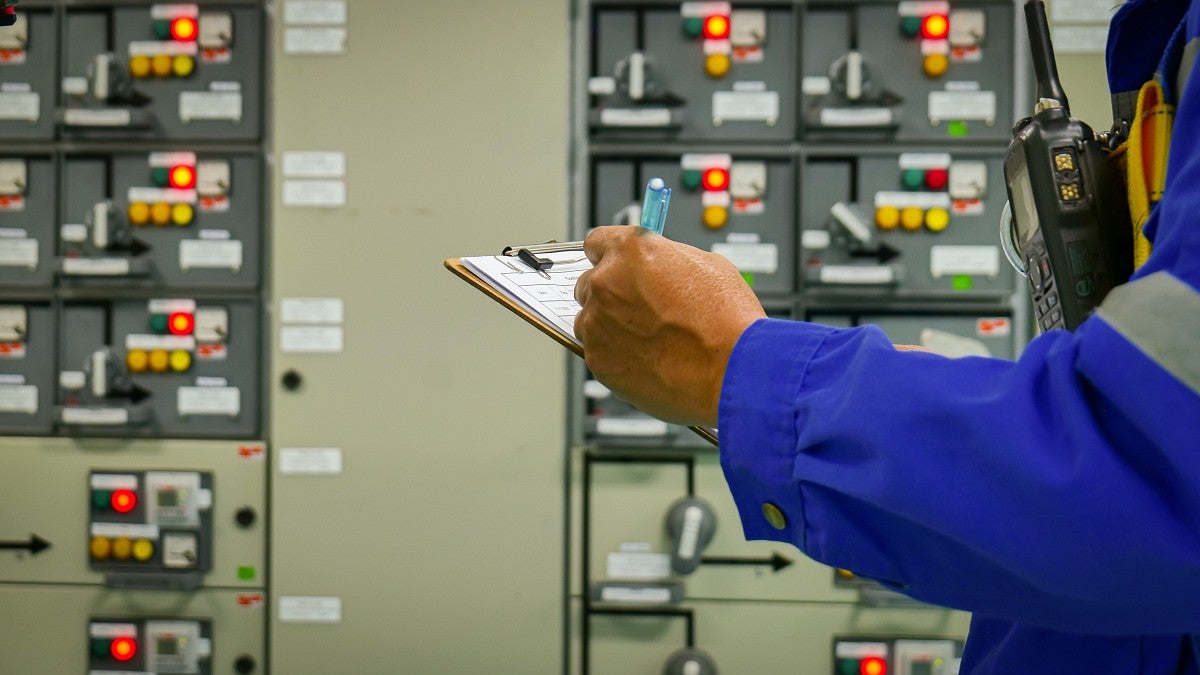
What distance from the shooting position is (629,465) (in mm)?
2150

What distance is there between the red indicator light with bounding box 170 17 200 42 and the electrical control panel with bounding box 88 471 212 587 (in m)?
1.11

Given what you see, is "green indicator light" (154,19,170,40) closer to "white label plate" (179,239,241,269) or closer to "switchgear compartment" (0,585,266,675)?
"white label plate" (179,239,241,269)

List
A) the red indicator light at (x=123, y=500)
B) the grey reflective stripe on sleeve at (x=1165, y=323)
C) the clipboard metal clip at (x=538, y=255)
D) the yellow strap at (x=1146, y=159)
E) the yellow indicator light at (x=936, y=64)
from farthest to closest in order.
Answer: the red indicator light at (x=123, y=500) < the yellow indicator light at (x=936, y=64) < the clipboard metal clip at (x=538, y=255) < the yellow strap at (x=1146, y=159) < the grey reflective stripe on sleeve at (x=1165, y=323)

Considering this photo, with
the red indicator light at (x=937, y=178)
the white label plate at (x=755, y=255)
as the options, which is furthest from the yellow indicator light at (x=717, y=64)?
the red indicator light at (x=937, y=178)

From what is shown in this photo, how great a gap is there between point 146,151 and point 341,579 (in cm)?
121

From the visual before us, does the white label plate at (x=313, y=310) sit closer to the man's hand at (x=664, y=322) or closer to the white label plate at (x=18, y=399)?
the white label plate at (x=18, y=399)

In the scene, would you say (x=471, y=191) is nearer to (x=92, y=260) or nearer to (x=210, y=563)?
(x=92, y=260)

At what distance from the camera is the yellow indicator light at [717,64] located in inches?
83.7

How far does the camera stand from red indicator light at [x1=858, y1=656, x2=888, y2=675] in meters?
2.11

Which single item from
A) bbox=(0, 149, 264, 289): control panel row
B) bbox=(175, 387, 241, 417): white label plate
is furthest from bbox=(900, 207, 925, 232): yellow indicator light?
bbox=(175, 387, 241, 417): white label plate

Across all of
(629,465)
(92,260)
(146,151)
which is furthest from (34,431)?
(629,465)

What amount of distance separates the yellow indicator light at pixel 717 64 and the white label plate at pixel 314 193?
0.97 metres

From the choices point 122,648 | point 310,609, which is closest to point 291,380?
point 310,609

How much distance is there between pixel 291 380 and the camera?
2.17 m
